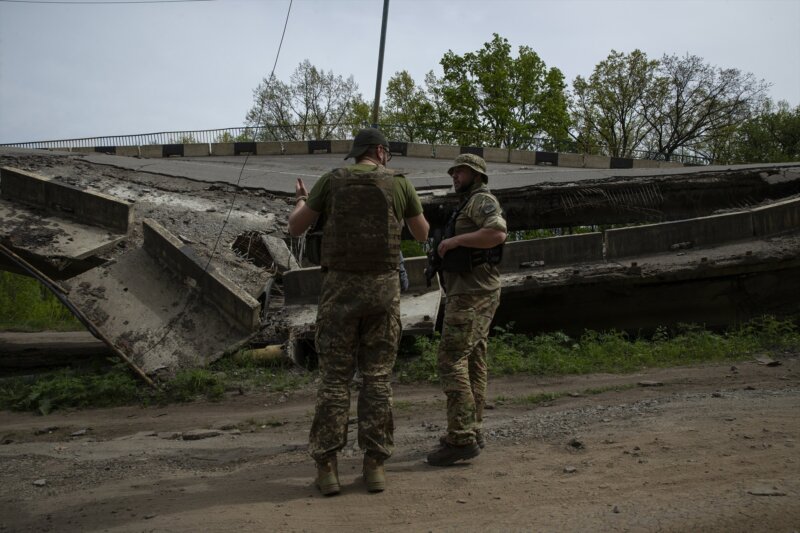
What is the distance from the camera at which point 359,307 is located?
4098 mm

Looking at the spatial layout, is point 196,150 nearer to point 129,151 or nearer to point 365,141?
point 129,151

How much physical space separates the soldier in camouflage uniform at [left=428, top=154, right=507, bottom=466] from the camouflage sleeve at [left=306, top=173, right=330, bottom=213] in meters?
0.94

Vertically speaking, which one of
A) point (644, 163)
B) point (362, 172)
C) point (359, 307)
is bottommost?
point (359, 307)

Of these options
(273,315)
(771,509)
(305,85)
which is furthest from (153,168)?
(305,85)

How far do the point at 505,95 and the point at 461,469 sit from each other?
35.7 meters

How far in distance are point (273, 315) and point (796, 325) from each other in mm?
7129

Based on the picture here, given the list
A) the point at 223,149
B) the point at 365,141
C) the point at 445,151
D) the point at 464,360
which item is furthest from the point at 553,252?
the point at 223,149

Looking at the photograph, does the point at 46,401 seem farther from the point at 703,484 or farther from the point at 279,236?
the point at 703,484

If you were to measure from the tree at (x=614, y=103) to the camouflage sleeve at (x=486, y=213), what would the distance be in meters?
34.9

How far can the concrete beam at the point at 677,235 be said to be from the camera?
32.2ft

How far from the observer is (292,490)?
163 inches

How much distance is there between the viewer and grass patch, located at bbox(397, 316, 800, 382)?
7.68 meters

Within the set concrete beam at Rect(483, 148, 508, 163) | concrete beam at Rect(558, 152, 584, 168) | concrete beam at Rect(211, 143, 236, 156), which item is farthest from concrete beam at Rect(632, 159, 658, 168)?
concrete beam at Rect(211, 143, 236, 156)

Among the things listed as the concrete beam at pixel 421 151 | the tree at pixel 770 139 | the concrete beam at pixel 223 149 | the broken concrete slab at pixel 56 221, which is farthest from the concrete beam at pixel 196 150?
the tree at pixel 770 139
